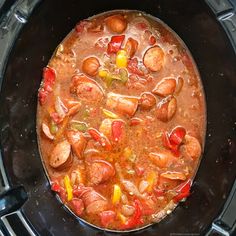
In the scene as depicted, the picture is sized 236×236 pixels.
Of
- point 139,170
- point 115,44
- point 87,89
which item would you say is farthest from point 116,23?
point 139,170

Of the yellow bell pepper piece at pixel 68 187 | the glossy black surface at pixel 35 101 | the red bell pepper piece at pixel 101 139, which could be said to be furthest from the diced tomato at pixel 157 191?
the yellow bell pepper piece at pixel 68 187

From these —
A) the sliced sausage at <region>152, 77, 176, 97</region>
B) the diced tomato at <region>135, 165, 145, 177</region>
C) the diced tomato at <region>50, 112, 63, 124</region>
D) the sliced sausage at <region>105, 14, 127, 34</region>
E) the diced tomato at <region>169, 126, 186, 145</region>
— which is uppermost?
the sliced sausage at <region>105, 14, 127, 34</region>

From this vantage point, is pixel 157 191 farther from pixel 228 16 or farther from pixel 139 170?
pixel 228 16

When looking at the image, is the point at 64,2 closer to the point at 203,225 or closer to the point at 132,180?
the point at 132,180

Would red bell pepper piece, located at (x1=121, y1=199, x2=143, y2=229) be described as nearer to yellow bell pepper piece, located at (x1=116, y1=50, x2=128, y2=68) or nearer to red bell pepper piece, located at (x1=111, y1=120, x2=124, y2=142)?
red bell pepper piece, located at (x1=111, y1=120, x2=124, y2=142)

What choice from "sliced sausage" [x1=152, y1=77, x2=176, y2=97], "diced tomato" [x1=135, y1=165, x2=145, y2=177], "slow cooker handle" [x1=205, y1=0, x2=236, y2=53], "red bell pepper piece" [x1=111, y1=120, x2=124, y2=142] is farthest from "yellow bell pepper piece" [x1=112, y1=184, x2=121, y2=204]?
"slow cooker handle" [x1=205, y1=0, x2=236, y2=53]

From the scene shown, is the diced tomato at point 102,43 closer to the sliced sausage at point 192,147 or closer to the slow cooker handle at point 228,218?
the sliced sausage at point 192,147
